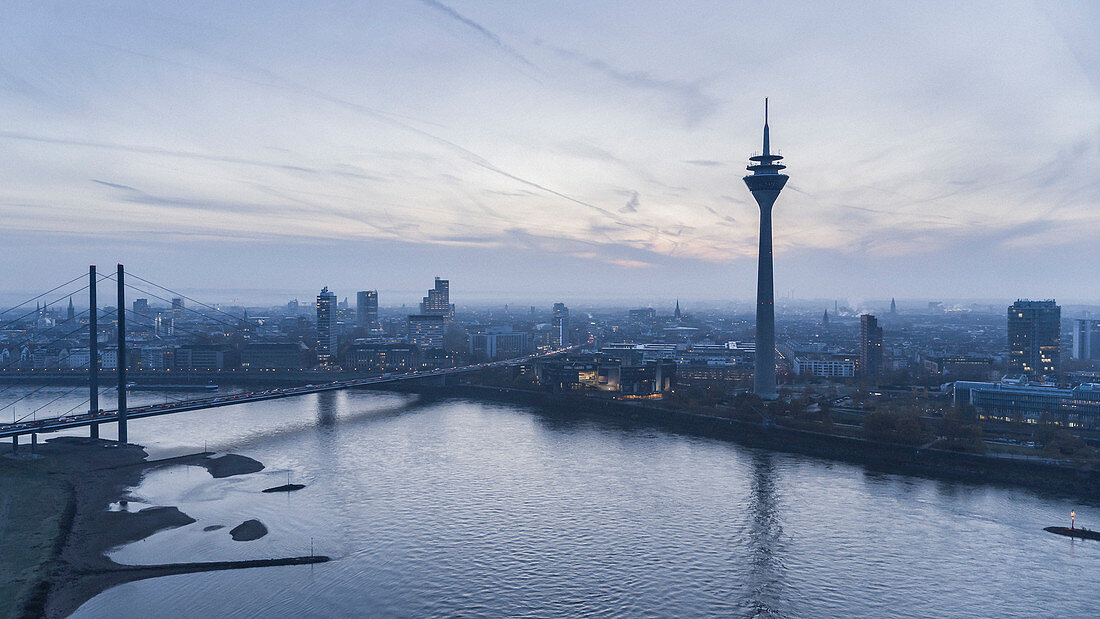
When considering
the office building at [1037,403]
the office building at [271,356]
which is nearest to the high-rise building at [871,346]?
the office building at [1037,403]

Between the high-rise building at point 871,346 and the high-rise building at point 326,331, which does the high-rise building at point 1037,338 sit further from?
the high-rise building at point 326,331

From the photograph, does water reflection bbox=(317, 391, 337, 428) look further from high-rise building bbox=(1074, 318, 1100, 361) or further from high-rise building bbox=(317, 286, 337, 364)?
high-rise building bbox=(1074, 318, 1100, 361)

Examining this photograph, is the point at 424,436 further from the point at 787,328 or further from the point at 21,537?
the point at 787,328

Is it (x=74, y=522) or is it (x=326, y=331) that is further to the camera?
(x=326, y=331)

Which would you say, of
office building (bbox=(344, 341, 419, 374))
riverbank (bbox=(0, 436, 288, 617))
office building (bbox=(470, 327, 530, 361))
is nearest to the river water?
riverbank (bbox=(0, 436, 288, 617))

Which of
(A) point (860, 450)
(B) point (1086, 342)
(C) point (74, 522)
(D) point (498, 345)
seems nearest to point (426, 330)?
(D) point (498, 345)

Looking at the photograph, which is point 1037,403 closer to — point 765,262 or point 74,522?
point 765,262
